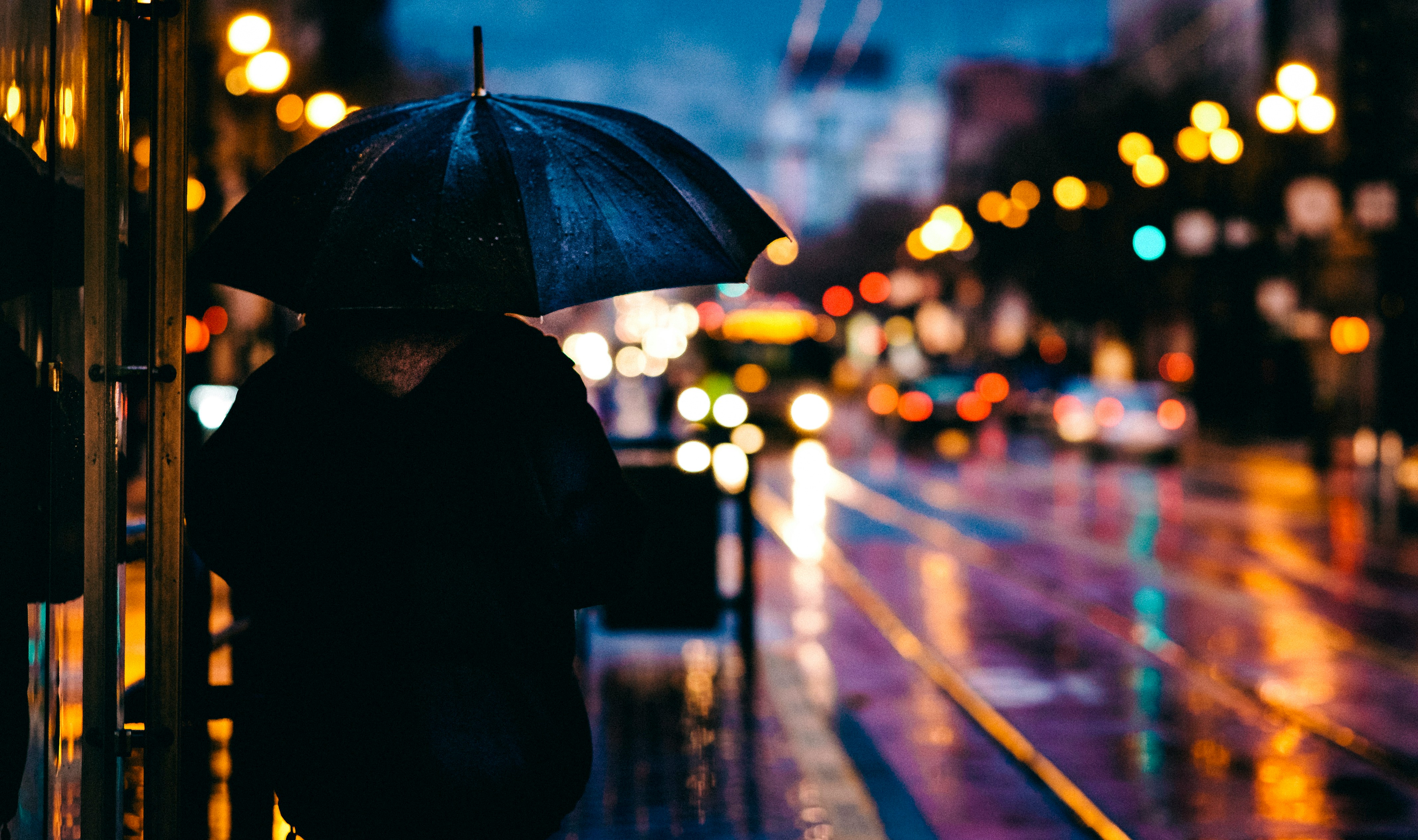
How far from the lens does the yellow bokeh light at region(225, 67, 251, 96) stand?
1448 cm

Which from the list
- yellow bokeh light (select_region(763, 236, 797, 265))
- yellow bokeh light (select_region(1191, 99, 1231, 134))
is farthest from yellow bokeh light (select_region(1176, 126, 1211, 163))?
yellow bokeh light (select_region(763, 236, 797, 265))

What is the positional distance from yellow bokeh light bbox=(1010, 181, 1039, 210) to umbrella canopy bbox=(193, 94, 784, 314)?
34813 millimetres

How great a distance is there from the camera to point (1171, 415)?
87.9 ft

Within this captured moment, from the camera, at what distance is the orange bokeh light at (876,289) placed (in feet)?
198

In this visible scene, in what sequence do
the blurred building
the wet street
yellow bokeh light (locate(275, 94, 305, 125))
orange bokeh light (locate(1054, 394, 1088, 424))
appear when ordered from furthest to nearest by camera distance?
the blurred building
orange bokeh light (locate(1054, 394, 1088, 424))
yellow bokeh light (locate(275, 94, 305, 125))
the wet street

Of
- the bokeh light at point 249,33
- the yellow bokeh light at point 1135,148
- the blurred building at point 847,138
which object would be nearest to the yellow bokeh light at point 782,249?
the bokeh light at point 249,33

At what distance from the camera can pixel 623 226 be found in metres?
3.19

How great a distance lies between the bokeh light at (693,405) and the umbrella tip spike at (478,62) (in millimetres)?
23949

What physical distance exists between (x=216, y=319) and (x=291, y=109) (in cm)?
1238

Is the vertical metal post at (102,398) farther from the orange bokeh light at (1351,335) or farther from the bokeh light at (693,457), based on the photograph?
the orange bokeh light at (1351,335)

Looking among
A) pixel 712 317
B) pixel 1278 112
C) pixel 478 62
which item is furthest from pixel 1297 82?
pixel 712 317

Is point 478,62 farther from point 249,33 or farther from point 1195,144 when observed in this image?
point 1195,144

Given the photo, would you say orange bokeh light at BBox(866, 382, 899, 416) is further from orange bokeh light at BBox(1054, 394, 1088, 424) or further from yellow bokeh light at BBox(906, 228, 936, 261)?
orange bokeh light at BBox(1054, 394, 1088, 424)

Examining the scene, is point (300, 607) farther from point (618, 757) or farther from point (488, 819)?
point (618, 757)
